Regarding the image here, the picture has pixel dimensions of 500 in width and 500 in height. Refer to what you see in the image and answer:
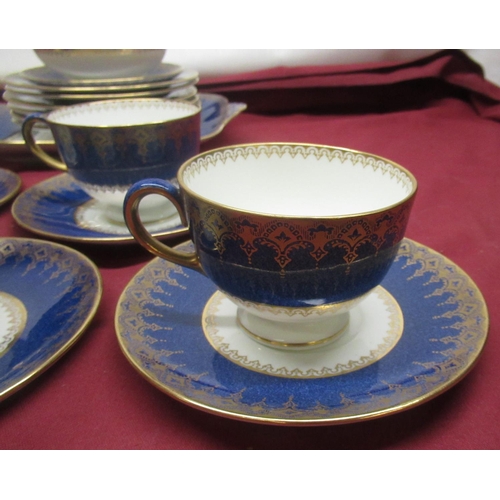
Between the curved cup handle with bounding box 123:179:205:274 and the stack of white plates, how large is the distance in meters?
0.43

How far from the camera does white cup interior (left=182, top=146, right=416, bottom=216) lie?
0.46 meters

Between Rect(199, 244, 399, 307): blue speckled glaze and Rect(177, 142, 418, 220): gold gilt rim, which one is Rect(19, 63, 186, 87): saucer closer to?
Rect(177, 142, 418, 220): gold gilt rim

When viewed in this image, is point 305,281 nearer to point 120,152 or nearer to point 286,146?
point 286,146

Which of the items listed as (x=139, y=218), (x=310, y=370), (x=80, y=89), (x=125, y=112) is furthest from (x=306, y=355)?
(x=80, y=89)

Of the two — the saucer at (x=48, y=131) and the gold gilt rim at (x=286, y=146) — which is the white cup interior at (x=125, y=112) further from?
the gold gilt rim at (x=286, y=146)

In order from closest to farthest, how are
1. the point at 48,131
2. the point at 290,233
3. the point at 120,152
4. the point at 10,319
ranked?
the point at 290,233 < the point at 10,319 < the point at 120,152 < the point at 48,131

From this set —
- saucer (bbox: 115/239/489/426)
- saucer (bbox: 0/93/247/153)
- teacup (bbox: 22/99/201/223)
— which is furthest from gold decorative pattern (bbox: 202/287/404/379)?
saucer (bbox: 0/93/247/153)

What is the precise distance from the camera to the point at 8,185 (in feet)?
2.42

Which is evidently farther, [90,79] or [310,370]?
[90,79]

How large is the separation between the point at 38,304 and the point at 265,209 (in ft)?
0.79

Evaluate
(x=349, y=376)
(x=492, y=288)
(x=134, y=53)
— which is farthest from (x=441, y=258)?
(x=134, y=53)

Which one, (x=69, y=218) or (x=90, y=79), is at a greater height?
(x=90, y=79)

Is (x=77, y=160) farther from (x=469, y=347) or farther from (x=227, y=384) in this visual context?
(x=469, y=347)

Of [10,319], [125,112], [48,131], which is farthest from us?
[48,131]
